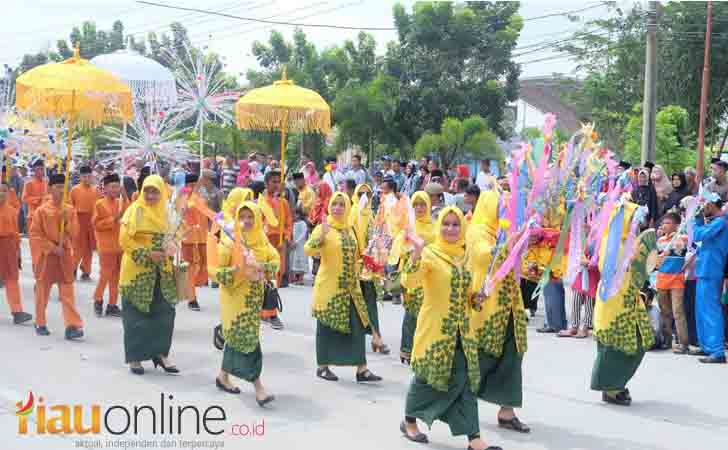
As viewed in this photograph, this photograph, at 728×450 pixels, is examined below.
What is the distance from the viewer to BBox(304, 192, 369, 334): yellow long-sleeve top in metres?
7.98

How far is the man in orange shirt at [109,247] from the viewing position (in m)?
11.2

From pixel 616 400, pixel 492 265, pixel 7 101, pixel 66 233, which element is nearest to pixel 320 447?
pixel 492 265

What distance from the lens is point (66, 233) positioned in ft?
32.2

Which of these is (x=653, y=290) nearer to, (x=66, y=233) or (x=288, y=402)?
(x=288, y=402)

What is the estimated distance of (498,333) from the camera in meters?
6.65

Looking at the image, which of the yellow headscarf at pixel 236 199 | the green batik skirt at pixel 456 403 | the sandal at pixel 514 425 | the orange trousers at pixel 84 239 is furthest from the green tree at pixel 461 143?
the green batik skirt at pixel 456 403

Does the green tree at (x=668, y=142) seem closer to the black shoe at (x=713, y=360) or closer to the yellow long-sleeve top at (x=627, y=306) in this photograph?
the black shoe at (x=713, y=360)

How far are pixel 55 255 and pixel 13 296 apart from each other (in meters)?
1.29

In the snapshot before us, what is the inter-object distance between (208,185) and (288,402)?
680cm

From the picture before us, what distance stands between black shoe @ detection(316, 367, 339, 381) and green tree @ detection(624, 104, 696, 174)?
43.9ft

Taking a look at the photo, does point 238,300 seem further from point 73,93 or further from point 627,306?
point 73,93

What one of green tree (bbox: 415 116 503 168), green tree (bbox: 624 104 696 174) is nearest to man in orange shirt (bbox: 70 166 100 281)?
green tree (bbox: 415 116 503 168)

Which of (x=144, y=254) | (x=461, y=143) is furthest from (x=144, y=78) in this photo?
(x=461, y=143)

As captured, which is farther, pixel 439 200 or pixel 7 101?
pixel 7 101
